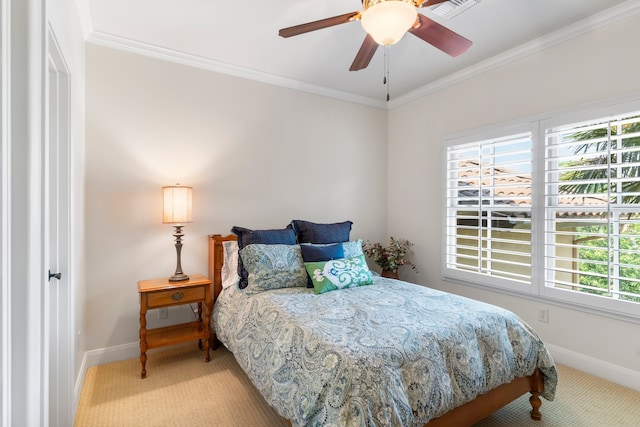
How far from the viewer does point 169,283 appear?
265 cm

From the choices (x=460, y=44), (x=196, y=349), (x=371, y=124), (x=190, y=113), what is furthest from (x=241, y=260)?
(x=371, y=124)

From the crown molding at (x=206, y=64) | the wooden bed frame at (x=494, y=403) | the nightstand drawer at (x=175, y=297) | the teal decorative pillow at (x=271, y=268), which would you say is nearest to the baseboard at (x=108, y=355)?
the nightstand drawer at (x=175, y=297)

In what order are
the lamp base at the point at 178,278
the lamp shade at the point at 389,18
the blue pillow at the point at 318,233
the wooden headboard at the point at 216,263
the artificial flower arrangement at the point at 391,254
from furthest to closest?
the artificial flower arrangement at the point at 391,254 < the blue pillow at the point at 318,233 < the wooden headboard at the point at 216,263 < the lamp base at the point at 178,278 < the lamp shade at the point at 389,18

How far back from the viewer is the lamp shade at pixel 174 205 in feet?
8.69

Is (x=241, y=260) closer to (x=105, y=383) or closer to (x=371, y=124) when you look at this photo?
(x=105, y=383)

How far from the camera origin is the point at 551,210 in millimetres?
2723

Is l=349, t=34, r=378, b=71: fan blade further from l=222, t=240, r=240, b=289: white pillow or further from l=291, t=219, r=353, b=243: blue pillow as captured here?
l=222, t=240, r=240, b=289: white pillow

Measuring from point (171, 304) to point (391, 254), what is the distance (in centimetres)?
244

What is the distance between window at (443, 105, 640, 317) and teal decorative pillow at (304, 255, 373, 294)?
135 centimetres

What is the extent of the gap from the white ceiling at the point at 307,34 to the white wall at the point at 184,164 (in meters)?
0.19

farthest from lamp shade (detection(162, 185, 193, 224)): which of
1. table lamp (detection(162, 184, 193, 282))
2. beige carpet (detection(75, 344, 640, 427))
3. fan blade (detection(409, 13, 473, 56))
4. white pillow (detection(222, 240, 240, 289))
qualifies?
fan blade (detection(409, 13, 473, 56))

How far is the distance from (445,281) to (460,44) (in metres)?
2.53

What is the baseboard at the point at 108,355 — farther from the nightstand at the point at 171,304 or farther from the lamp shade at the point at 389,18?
the lamp shade at the point at 389,18

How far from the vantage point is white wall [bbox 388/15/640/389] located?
Answer: 2.35m
